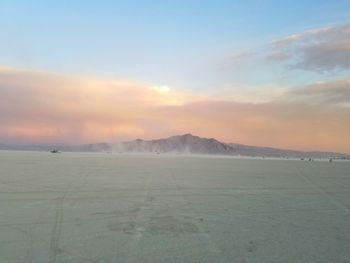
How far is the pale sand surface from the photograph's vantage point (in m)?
5.49

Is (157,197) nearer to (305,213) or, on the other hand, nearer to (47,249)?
(305,213)

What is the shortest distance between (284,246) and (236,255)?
89cm

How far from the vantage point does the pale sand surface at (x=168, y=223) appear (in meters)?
5.49

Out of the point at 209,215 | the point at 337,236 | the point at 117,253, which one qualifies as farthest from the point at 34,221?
the point at 337,236

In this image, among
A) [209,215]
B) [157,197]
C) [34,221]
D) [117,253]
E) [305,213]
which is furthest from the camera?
[157,197]

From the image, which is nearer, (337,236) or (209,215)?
(337,236)

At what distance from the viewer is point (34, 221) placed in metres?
7.10

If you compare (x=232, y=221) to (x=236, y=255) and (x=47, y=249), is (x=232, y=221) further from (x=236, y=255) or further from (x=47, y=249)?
(x=47, y=249)

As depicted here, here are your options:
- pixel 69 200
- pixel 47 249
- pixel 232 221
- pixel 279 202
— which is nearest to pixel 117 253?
pixel 47 249

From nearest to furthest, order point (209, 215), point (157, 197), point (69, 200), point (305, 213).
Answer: point (209, 215)
point (305, 213)
point (69, 200)
point (157, 197)

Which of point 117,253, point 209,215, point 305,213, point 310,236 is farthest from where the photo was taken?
point 305,213

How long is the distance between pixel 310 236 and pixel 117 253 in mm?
3099

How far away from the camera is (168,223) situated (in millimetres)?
7156

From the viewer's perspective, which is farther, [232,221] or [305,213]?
[305,213]
